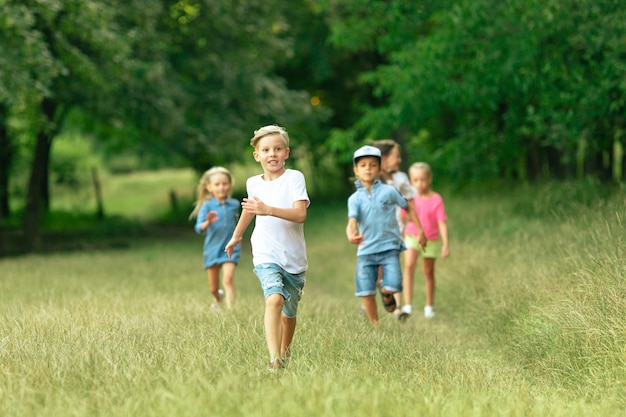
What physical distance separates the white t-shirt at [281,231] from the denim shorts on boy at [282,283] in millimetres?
45

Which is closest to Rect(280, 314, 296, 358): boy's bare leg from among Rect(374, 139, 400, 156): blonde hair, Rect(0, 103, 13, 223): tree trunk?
Rect(374, 139, 400, 156): blonde hair

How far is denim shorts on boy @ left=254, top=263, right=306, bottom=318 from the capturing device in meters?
6.00

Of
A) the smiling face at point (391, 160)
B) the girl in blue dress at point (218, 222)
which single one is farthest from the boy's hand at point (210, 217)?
the smiling face at point (391, 160)

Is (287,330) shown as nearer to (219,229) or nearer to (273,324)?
(273,324)

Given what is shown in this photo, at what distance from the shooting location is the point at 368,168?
8.66m

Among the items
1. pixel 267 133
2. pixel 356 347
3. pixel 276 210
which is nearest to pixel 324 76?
pixel 267 133

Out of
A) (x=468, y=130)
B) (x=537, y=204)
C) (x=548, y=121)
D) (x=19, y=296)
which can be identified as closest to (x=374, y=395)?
(x=19, y=296)

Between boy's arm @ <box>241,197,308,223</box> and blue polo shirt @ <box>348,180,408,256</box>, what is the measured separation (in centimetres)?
257

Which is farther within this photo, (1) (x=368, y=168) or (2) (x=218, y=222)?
(2) (x=218, y=222)

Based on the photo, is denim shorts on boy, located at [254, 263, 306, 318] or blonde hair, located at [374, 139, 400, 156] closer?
denim shorts on boy, located at [254, 263, 306, 318]

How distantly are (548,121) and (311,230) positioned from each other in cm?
955

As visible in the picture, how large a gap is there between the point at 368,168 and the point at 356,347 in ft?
9.29

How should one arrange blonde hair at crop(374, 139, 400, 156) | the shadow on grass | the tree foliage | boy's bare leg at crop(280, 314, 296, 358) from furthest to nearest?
1. the shadow on grass
2. the tree foliage
3. blonde hair at crop(374, 139, 400, 156)
4. boy's bare leg at crop(280, 314, 296, 358)

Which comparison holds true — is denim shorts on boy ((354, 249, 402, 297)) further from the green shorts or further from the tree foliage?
the tree foliage
